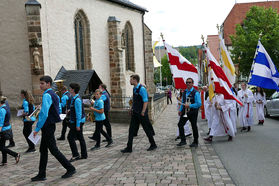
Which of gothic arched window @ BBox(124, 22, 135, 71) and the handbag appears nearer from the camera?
the handbag

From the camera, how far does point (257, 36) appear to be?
33750 millimetres

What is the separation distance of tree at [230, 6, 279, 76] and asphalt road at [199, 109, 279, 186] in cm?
2644

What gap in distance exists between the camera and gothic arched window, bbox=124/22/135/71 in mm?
28109

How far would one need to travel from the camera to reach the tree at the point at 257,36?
34156mm

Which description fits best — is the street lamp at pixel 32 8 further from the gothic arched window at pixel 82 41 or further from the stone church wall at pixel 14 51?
the gothic arched window at pixel 82 41

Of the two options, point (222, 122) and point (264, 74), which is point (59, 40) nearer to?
point (264, 74)

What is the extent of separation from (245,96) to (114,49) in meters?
13.6

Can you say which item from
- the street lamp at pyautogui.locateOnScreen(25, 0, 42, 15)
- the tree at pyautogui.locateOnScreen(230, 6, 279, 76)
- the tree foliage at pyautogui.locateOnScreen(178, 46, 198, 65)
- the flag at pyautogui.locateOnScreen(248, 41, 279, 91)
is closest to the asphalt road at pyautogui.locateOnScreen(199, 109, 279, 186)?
the flag at pyautogui.locateOnScreen(248, 41, 279, 91)

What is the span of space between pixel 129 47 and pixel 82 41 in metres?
7.51

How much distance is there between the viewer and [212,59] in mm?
8906

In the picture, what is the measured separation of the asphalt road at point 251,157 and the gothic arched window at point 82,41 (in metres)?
14.1

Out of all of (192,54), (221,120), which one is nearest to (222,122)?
(221,120)

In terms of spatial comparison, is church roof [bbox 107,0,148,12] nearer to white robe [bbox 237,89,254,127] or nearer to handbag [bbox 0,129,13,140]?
white robe [bbox 237,89,254,127]

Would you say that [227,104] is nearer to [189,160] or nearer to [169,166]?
[189,160]
